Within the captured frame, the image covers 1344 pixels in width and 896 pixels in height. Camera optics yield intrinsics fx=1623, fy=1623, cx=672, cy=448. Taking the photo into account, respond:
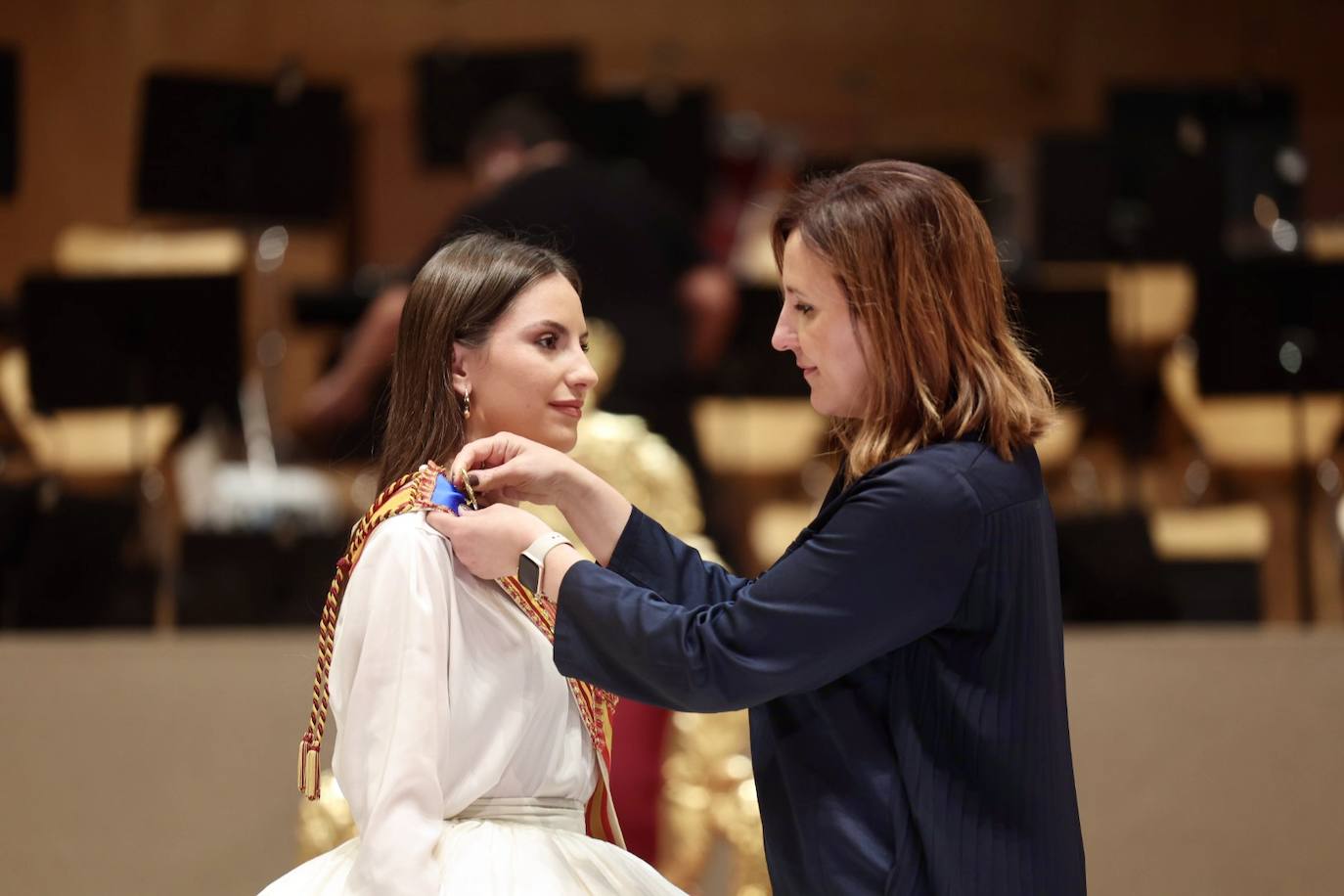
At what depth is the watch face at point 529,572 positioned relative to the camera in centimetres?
161

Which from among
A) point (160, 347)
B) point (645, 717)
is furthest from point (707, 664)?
point (160, 347)

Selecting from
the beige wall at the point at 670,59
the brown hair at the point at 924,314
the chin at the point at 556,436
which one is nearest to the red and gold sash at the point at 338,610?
the chin at the point at 556,436

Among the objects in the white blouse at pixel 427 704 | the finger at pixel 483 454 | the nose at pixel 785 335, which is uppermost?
the nose at pixel 785 335

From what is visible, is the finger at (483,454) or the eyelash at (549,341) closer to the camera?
the finger at (483,454)

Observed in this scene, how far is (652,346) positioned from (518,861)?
2.28 metres

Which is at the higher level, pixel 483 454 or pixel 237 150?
pixel 237 150

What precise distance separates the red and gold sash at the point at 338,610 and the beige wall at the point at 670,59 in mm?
4944

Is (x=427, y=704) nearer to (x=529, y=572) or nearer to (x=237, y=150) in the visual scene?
(x=529, y=572)

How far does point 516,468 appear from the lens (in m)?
1.62

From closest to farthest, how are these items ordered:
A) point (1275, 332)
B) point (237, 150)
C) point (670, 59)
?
point (1275, 332) < point (237, 150) < point (670, 59)

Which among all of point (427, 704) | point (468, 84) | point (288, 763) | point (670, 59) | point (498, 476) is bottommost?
point (288, 763)

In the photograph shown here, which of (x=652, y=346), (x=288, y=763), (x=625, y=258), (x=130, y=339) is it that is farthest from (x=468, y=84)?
(x=288, y=763)

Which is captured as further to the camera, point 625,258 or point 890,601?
point 625,258

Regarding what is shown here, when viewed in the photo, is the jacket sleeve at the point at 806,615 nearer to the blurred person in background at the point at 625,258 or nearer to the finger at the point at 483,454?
the finger at the point at 483,454
